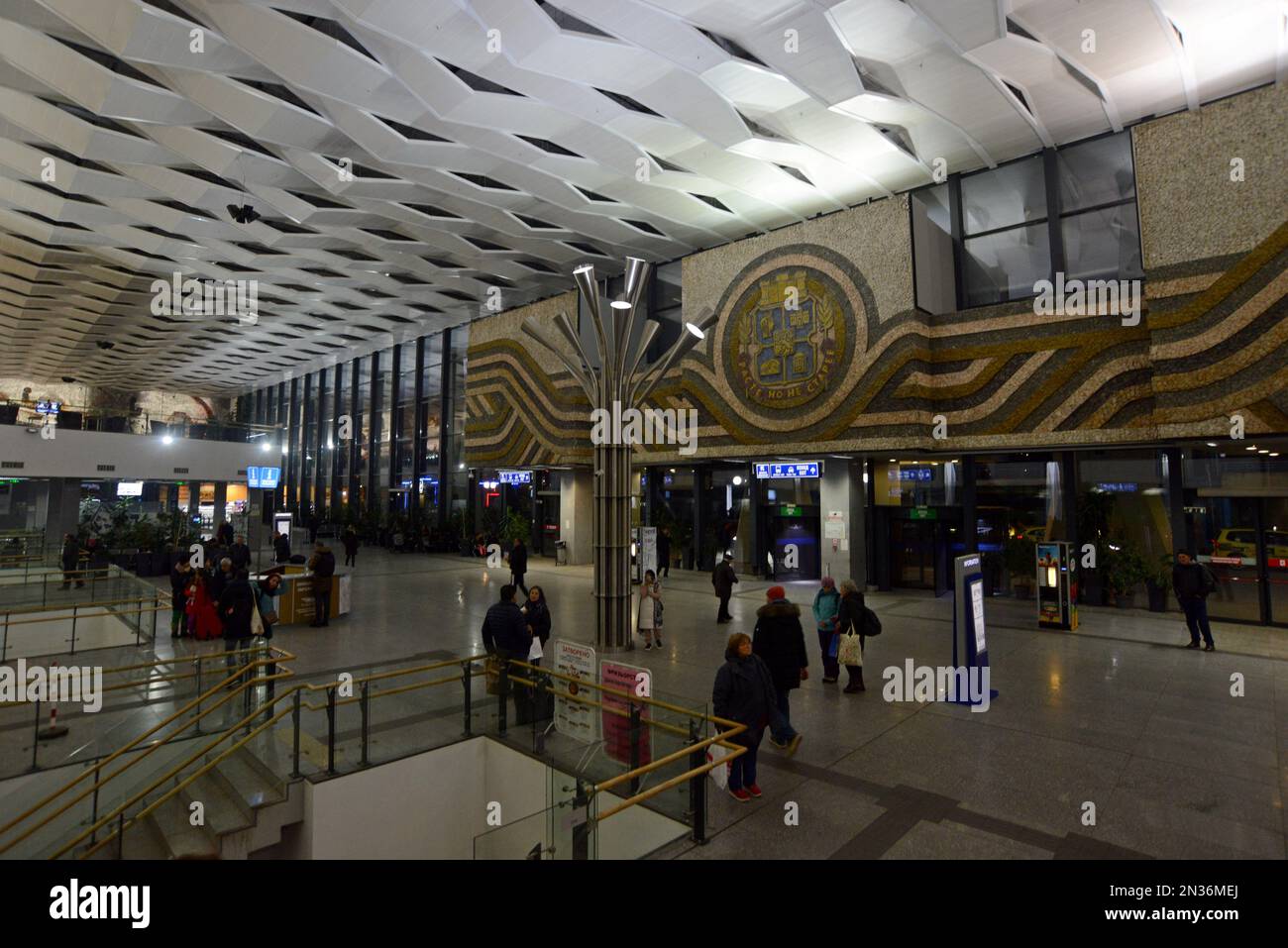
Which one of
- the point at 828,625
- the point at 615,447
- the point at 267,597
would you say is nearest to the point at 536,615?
the point at 615,447

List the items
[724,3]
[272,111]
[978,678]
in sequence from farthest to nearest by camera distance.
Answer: [272,111], [724,3], [978,678]

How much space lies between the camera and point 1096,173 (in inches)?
527

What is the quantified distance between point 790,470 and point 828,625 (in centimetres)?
915

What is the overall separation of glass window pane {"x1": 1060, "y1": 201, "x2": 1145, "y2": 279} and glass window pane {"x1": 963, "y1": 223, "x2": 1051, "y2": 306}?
440 mm

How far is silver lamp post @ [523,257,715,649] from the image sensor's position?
10539 millimetres

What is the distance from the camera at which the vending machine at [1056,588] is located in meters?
11.5

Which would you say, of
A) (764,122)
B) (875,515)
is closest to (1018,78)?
(764,122)

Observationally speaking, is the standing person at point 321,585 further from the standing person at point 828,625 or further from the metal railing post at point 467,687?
the standing person at point 828,625

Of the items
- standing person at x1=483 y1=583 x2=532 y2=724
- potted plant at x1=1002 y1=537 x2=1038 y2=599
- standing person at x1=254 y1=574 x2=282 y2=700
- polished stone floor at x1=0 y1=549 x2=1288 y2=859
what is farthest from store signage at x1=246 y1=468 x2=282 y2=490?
potted plant at x1=1002 y1=537 x2=1038 y2=599

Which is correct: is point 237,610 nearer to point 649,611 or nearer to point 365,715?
point 365,715

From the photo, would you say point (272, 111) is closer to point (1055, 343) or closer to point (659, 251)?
point (659, 251)

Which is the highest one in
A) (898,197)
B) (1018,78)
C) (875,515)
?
(1018,78)
